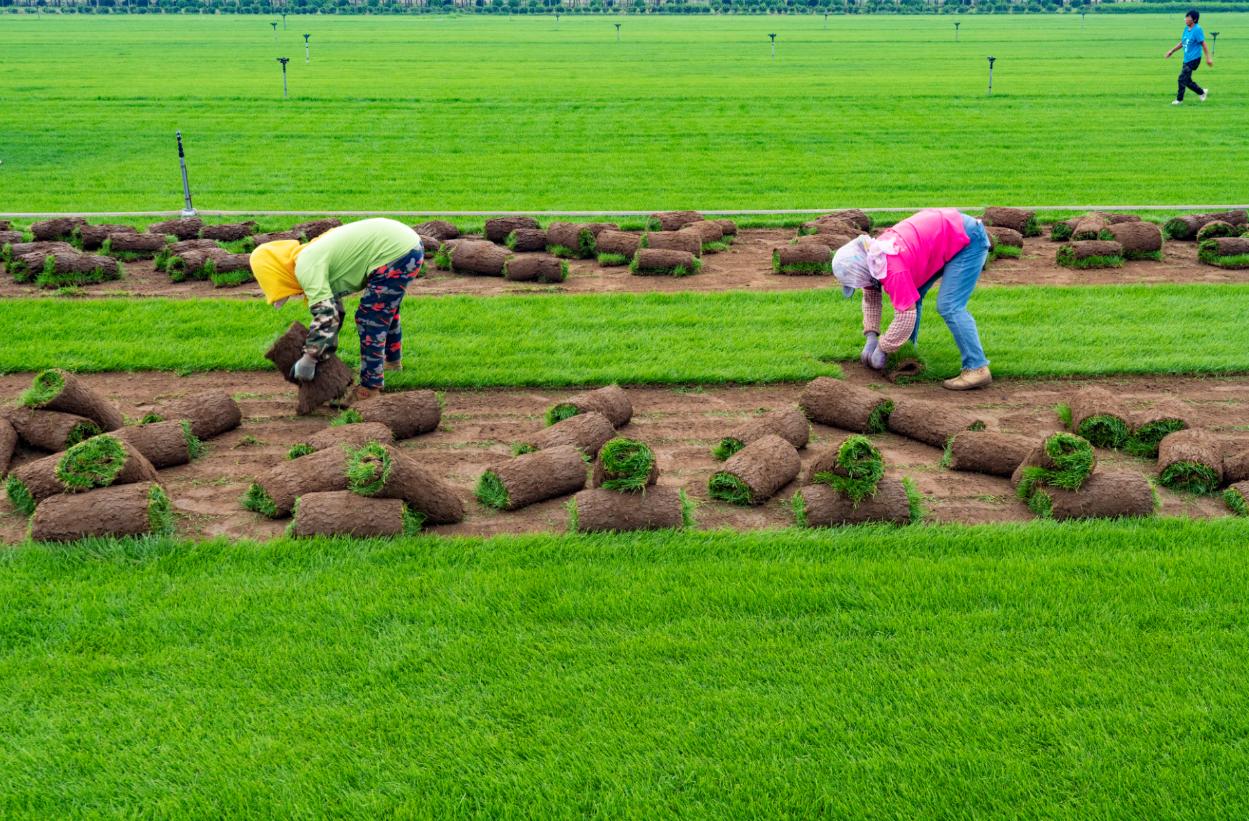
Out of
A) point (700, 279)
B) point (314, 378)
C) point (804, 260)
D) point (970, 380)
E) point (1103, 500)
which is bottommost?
point (1103, 500)

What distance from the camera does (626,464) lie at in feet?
24.5

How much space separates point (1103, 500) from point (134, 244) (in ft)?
42.5

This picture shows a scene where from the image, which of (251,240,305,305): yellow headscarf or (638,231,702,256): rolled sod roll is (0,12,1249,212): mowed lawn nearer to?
(638,231,702,256): rolled sod roll

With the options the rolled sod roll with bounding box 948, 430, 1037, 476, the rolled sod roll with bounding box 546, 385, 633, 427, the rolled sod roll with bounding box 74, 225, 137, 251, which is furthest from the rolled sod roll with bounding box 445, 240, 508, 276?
the rolled sod roll with bounding box 948, 430, 1037, 476

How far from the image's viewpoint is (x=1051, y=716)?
5.45 m

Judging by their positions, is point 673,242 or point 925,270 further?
point 673,242

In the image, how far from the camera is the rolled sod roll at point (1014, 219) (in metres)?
16.2

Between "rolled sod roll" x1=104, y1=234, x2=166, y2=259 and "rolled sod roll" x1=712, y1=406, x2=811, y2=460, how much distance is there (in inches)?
391

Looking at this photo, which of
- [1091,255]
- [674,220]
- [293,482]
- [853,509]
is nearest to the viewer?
[853,509]

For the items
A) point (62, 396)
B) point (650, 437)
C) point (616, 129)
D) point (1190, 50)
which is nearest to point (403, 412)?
point (650, 437)

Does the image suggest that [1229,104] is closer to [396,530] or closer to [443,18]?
[396,530]

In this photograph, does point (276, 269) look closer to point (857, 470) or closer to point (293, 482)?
point (293, 482)

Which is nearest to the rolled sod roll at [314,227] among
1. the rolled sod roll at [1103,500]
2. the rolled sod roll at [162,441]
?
the rolled sod roll at [162,441]

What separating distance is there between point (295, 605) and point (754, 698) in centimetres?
280
